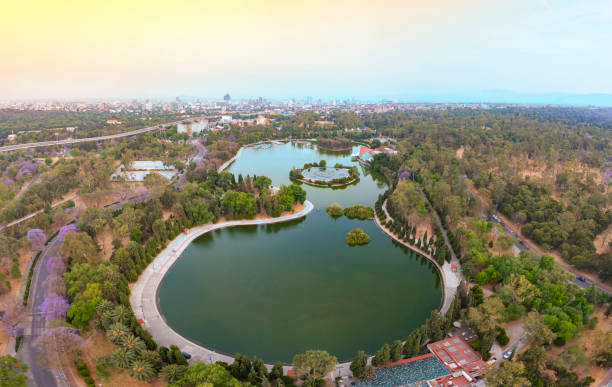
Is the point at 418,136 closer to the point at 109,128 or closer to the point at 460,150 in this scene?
the point at 460,150

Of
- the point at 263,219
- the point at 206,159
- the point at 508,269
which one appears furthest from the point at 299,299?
the point at 206,159

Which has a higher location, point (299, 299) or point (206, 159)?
point (206, 159)

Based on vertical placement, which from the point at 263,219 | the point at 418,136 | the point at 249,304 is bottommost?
the point at 249,304

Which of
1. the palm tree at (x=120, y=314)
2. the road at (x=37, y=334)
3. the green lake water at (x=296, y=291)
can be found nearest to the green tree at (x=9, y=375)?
the road at (x=37, y=334)

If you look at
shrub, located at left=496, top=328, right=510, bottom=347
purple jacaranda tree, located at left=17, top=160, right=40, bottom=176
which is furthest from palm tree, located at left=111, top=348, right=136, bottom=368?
purple jacaranda tree, located at left=17, top=160, right=40, bottom=176

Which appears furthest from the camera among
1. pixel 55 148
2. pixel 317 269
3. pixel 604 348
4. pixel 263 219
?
pixel 55 148

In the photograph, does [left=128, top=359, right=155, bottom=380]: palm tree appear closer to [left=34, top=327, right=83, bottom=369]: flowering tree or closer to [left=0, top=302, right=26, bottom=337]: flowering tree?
[left=34, top=327, right=83, bottom=369]: flowering tree
